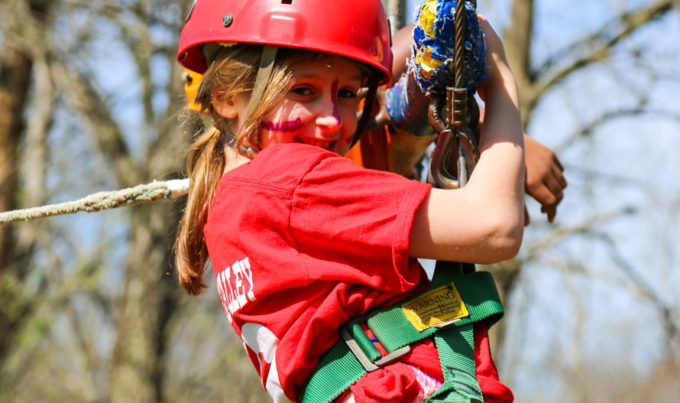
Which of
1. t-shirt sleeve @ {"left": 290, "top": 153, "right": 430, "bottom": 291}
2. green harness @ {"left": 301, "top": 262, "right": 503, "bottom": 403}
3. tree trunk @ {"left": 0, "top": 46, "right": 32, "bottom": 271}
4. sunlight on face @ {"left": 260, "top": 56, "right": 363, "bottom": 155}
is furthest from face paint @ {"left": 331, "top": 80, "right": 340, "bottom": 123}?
tree trunk @ {"left": 0, "top": 46, "right": 32, "bottom": 271}

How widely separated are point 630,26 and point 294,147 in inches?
180

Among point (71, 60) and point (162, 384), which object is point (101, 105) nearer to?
point (71, 60)

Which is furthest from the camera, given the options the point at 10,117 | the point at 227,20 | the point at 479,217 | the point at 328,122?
the point at 10,117

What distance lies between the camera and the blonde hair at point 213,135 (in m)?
1.88

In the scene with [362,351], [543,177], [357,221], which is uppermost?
[357,221]

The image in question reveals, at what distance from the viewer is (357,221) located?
5.35 ft

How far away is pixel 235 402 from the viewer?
14.7 m

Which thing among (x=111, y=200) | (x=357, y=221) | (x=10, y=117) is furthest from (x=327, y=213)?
(x=10, y=117)

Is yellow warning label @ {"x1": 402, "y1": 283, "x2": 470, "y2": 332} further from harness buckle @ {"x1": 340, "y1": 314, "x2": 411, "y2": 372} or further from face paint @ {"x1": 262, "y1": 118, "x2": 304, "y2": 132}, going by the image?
face paint @ {"x1": 262, "y1": 118, "x2": 304, "y2": 132}

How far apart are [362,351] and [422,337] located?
14 cm

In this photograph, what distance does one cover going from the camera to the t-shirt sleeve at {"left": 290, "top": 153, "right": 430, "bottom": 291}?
1.61 meters

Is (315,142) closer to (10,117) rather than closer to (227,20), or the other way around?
(227,20)

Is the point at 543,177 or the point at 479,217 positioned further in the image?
the point at 543,177

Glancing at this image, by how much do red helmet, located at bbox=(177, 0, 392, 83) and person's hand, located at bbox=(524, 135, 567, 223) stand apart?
470mm
